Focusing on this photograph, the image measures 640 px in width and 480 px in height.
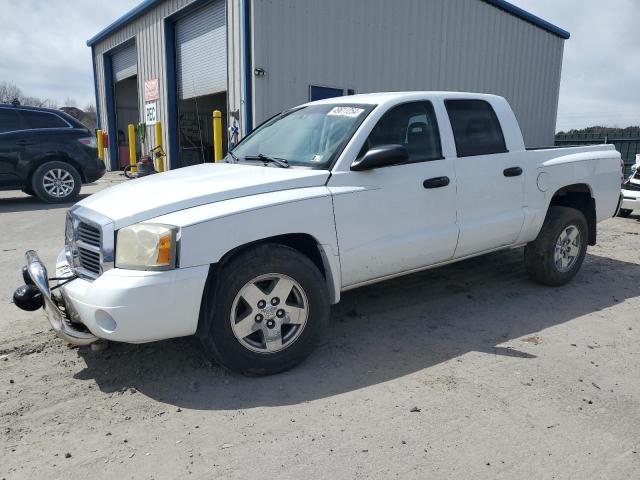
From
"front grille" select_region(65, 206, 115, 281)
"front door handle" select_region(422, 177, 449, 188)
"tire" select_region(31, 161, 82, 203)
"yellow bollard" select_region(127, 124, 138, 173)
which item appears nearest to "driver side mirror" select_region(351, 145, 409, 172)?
"front door handle" select_region(422, 177, 449, 188)

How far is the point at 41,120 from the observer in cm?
1004

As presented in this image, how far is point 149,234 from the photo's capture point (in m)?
2.86

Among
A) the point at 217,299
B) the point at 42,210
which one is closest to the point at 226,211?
the point at 217,299

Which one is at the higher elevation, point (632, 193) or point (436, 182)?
point (436, 182)

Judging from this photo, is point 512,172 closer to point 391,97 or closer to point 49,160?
point 391,97

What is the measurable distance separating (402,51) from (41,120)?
858cm

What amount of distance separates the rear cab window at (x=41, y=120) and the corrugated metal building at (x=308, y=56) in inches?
139

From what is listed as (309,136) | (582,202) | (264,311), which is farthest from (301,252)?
(582,202)

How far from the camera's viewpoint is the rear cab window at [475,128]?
14.0ft

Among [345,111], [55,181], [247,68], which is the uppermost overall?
[247,68]

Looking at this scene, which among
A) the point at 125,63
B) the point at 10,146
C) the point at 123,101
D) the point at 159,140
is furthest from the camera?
the point at 123,101

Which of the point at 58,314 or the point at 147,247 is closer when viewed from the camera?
the point at 147,247

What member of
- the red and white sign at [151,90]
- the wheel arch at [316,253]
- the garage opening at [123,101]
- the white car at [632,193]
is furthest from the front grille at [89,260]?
the garage opening at [123,101]

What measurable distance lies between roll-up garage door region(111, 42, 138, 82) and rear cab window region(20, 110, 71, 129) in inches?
297
